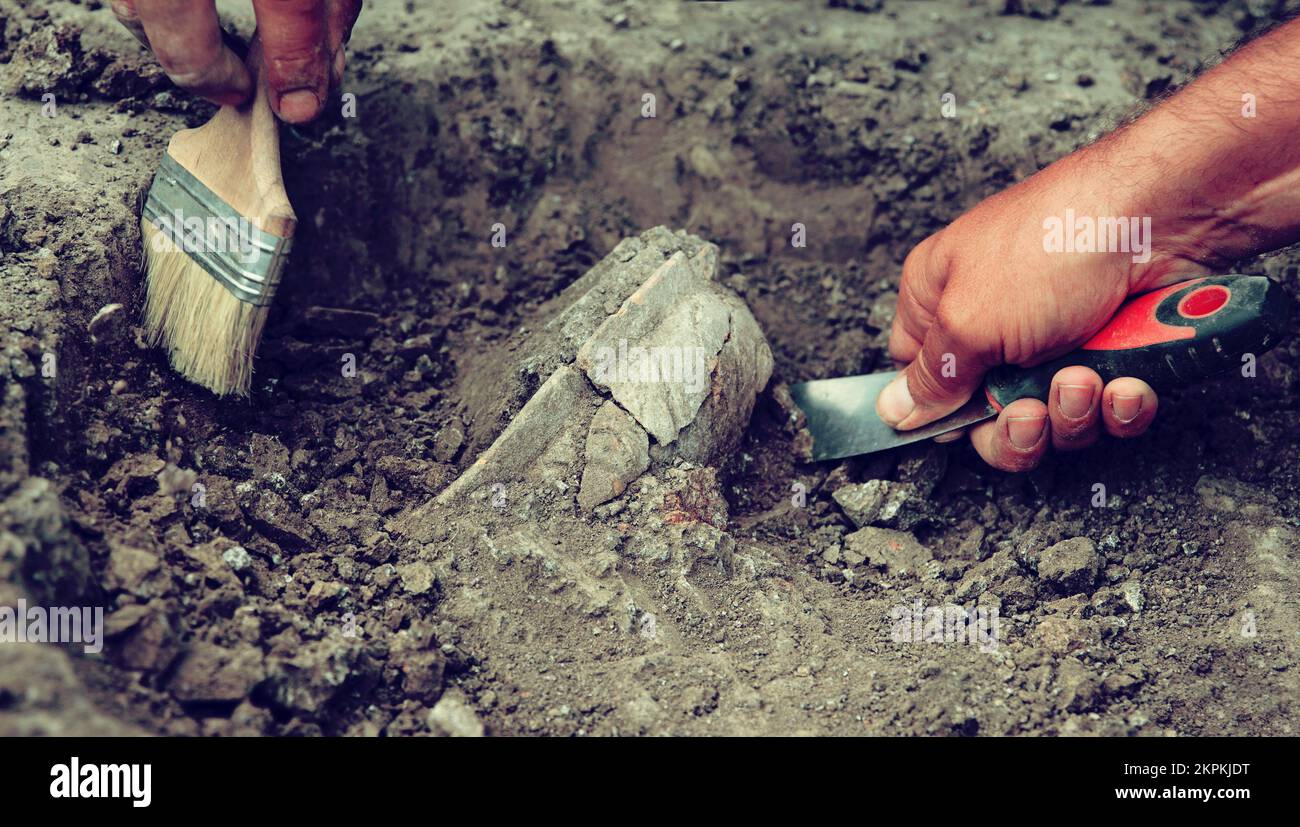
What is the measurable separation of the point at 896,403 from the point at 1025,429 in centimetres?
40

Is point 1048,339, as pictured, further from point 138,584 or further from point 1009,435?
point 138,584

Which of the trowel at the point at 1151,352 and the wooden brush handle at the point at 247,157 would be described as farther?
the wooden brush handle at the point at 247,157

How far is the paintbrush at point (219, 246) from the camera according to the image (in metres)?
2.73

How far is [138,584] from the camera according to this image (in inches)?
87.6

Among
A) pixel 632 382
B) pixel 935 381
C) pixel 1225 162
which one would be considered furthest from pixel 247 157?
pixel 1225 162

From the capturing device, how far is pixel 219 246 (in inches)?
109

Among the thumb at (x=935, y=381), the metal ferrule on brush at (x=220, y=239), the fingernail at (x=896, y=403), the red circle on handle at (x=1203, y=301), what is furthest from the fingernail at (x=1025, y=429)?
the metal ferrule on brush at (x=220, y=239)

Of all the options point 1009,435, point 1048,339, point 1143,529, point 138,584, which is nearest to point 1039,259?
point 1048,339

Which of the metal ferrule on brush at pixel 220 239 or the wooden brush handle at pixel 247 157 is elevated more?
the wooden brush handle at pixel 247 157

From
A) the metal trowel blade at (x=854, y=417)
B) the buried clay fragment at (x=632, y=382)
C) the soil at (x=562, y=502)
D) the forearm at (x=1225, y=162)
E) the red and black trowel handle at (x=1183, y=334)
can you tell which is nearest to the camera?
the soil at (x=562, y=502)

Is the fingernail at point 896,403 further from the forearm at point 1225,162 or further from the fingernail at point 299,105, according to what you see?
the fingernail at point 299,105

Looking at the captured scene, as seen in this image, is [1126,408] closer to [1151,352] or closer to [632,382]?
[1151,352]

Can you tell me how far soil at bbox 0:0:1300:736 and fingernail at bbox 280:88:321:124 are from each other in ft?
1.76

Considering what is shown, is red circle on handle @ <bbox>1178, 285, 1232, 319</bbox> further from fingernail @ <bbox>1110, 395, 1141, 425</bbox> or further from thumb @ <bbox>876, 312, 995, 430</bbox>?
thumb @ <bbox>876, 312, 995, 430</bbox>
